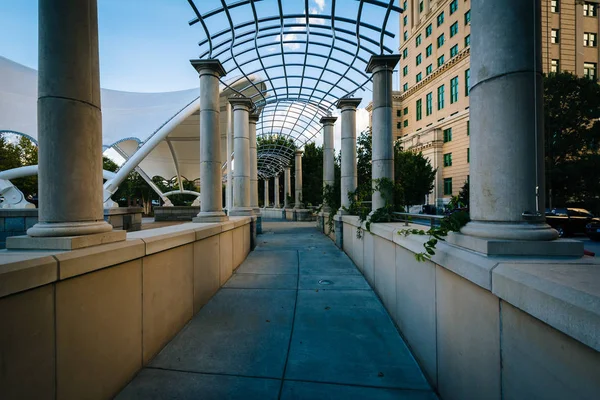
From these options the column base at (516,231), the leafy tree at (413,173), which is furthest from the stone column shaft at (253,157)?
the column base at (516,231)

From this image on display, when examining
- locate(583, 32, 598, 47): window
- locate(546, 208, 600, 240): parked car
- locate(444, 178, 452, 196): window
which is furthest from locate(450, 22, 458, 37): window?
locate(546, 208, 600, 240): parked car

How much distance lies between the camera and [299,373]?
3572 millimetres

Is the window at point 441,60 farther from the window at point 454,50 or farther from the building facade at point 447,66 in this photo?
the window at point 454,50

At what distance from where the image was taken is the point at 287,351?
4.05m

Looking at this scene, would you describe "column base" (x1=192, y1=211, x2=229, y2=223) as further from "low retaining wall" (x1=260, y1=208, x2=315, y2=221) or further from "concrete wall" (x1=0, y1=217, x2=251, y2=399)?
"low retaining wall" (x1=260, y1=208, x2=315, y2=221)

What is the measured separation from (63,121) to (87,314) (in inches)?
75.9

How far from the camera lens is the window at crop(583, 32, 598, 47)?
31.2 m

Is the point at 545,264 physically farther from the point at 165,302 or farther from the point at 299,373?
the point at 165,302

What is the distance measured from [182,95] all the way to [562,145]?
141 ft

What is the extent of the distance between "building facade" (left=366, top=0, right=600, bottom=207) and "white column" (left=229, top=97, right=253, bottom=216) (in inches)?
871

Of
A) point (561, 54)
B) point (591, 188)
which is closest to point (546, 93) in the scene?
point (591, 188)

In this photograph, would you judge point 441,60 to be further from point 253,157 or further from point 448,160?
point 253,157

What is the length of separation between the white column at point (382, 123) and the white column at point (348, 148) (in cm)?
390

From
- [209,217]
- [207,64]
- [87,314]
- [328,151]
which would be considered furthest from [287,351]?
[328,151]
